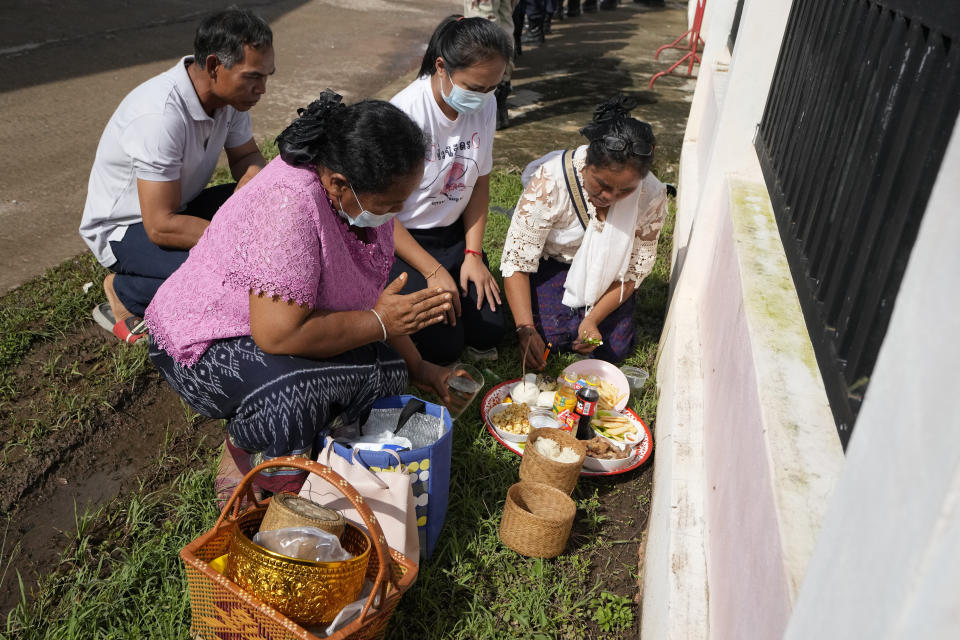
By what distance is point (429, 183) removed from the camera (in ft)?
11.8

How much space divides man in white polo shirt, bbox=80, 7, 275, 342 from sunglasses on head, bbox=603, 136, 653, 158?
1.56 meters

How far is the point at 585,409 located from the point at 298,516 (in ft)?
4.64

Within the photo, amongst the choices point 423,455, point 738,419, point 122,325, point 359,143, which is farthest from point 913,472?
point 122,325

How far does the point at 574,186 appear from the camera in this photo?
344cm

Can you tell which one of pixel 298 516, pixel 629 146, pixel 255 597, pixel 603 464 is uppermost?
pixel 629 146

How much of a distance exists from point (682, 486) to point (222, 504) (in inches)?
63.0

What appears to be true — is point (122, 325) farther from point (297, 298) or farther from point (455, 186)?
point (455, 186)

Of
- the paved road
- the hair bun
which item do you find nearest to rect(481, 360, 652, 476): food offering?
the hair bun

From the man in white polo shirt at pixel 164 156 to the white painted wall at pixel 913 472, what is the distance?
297 centimetres

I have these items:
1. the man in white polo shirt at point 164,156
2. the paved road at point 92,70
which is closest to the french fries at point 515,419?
the man in white polo shirt at point 164,156

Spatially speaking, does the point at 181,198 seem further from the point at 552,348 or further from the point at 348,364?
the point at 552,348

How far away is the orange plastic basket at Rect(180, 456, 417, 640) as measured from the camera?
1.82 meters

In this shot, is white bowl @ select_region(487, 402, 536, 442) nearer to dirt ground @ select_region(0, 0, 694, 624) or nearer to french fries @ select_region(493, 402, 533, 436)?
french fries @ select_region(493, 402, 533, 436)

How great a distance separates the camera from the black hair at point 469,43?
128 inches
